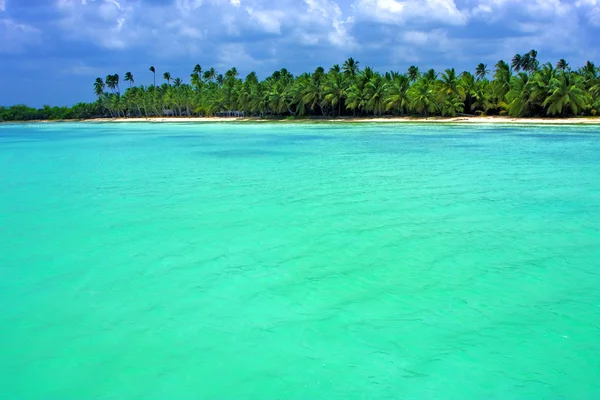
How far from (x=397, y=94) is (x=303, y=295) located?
53.3m

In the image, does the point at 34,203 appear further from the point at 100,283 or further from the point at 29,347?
the point at 29,347

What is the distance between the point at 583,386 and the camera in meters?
4.27

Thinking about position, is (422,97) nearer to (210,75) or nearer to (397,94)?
(397,94)

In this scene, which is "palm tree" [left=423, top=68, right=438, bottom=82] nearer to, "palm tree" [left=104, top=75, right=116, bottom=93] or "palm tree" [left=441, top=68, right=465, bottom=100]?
"palm tree" [left=441, top=68, right=465, bottom=100]

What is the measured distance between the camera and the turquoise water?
14.5 ft

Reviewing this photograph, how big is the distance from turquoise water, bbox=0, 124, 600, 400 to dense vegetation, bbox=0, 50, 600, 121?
3933 cm

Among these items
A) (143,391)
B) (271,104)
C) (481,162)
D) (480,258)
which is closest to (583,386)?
(480,258)

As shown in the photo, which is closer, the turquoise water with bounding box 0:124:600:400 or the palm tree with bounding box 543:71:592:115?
the turquoise water with bounding box 0:124:600:400

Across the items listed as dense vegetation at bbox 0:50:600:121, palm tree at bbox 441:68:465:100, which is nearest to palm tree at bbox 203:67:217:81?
dense vegetation at bbox 0:50:600:121

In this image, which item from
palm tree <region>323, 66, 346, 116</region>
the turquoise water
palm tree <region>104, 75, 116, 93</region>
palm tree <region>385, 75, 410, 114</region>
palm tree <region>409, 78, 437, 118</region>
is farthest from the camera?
palm tree <region>104, 75, 116, 93</region>

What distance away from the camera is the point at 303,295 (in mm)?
6074

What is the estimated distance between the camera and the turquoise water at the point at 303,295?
4418 mm

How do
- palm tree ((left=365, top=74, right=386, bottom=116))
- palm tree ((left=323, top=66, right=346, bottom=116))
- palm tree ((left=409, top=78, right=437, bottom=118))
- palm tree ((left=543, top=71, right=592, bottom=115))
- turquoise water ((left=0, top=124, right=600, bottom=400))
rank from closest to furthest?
turquoise water ((left=0, top=124, right=600, bottom=400)) → palm tree ((left=543, top=71, right=592, bottom=115)) → palm tree ((left=409, top=78, right=437, bottom=118)) → palm tree ((left=365, top=74, right=386, bottom=116)) → palm tree ((left=323, top=66, right=346, bottom=116))

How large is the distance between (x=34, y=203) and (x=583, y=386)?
11.9 m
